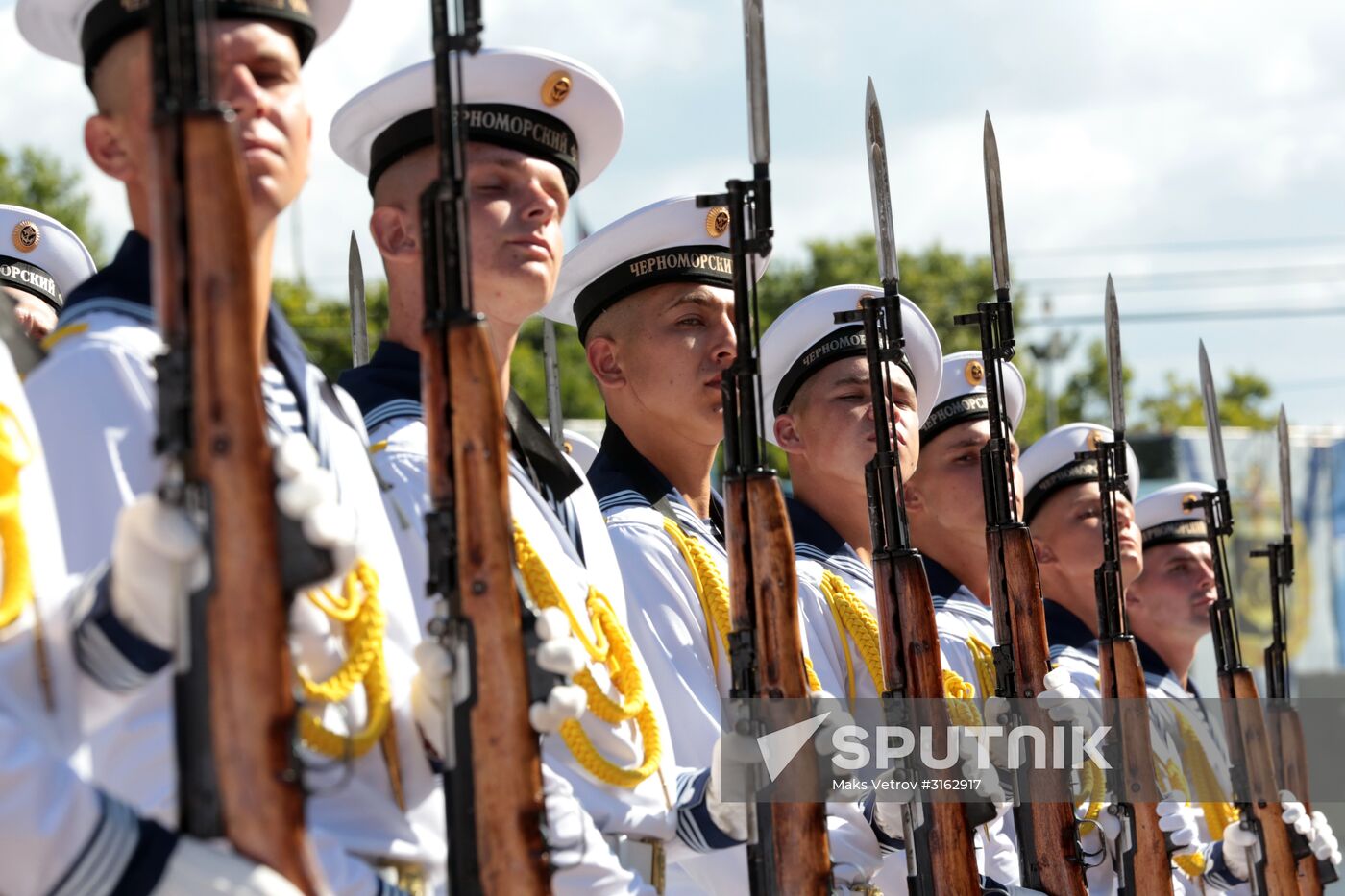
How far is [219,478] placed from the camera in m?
2.53

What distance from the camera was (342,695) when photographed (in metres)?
3.04

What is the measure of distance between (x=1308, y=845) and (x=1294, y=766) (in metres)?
0.64

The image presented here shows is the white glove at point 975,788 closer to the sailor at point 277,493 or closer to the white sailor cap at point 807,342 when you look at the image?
the white sailor cap at point 807,342

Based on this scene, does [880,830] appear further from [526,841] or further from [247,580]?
[247,580]

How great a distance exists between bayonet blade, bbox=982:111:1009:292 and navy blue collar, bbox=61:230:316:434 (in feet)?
11.9

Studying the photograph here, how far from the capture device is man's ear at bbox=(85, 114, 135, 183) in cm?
325

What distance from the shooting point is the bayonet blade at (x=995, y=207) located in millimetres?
6469

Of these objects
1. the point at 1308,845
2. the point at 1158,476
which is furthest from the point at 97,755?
the point at 1158,476

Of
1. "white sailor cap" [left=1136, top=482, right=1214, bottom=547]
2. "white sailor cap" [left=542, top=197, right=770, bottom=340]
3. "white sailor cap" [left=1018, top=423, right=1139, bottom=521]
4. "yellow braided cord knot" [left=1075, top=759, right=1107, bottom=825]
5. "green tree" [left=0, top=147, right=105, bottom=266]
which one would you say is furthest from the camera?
"green tree" [left=0, top=147, right=105, bottom=266]

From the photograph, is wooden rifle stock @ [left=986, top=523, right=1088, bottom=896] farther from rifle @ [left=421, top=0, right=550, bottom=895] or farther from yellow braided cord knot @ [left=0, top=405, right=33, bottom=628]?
yellow braided cord knot @ [left=0, top=405, right=33, bottom=628]

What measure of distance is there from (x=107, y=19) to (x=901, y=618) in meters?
3.04

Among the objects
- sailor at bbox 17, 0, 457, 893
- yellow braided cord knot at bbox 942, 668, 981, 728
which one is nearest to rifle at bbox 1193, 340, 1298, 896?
yellow braided cord knot at bbox 942, 668, 981, 728

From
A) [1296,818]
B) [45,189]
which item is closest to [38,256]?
[1296,818]

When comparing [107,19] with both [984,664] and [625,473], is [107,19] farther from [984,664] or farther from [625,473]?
[984,664]
